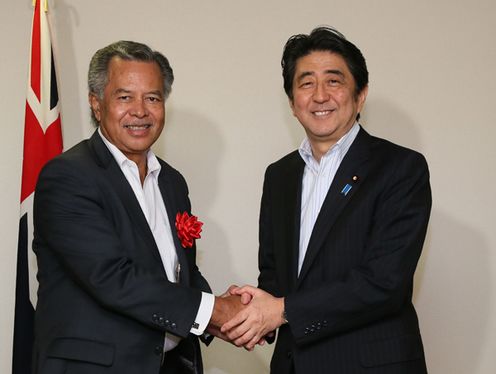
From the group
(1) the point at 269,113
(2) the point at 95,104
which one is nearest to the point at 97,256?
(2) the point at 95,104

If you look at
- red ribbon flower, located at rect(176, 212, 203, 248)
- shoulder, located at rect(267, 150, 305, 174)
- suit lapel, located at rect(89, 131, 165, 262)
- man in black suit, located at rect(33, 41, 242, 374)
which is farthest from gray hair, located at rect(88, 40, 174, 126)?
shoulder, located at rect(267, 150, 305, 174)

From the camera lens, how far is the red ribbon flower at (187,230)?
2.51 meters

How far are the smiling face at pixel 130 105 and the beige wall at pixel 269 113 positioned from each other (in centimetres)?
90

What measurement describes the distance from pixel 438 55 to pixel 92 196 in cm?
196

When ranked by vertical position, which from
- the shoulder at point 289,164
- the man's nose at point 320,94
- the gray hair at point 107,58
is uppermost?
the gray hair at point 107,58

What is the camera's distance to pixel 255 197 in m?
3.45

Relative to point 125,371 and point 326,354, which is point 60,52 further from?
point 326,354

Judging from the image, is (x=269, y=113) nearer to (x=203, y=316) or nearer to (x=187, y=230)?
(x=187, y=230)

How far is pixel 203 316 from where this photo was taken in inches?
89.4

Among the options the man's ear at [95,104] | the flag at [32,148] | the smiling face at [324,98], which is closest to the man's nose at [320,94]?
the smiling face at [324,98]

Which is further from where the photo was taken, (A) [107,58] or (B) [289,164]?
(B) [289,164]

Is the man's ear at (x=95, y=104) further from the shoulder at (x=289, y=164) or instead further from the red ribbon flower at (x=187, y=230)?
the shoulder at (x=289, y=164)

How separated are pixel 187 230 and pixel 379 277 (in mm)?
759

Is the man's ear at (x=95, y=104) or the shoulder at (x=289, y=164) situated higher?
the man's ear at (x=95, y=104)
